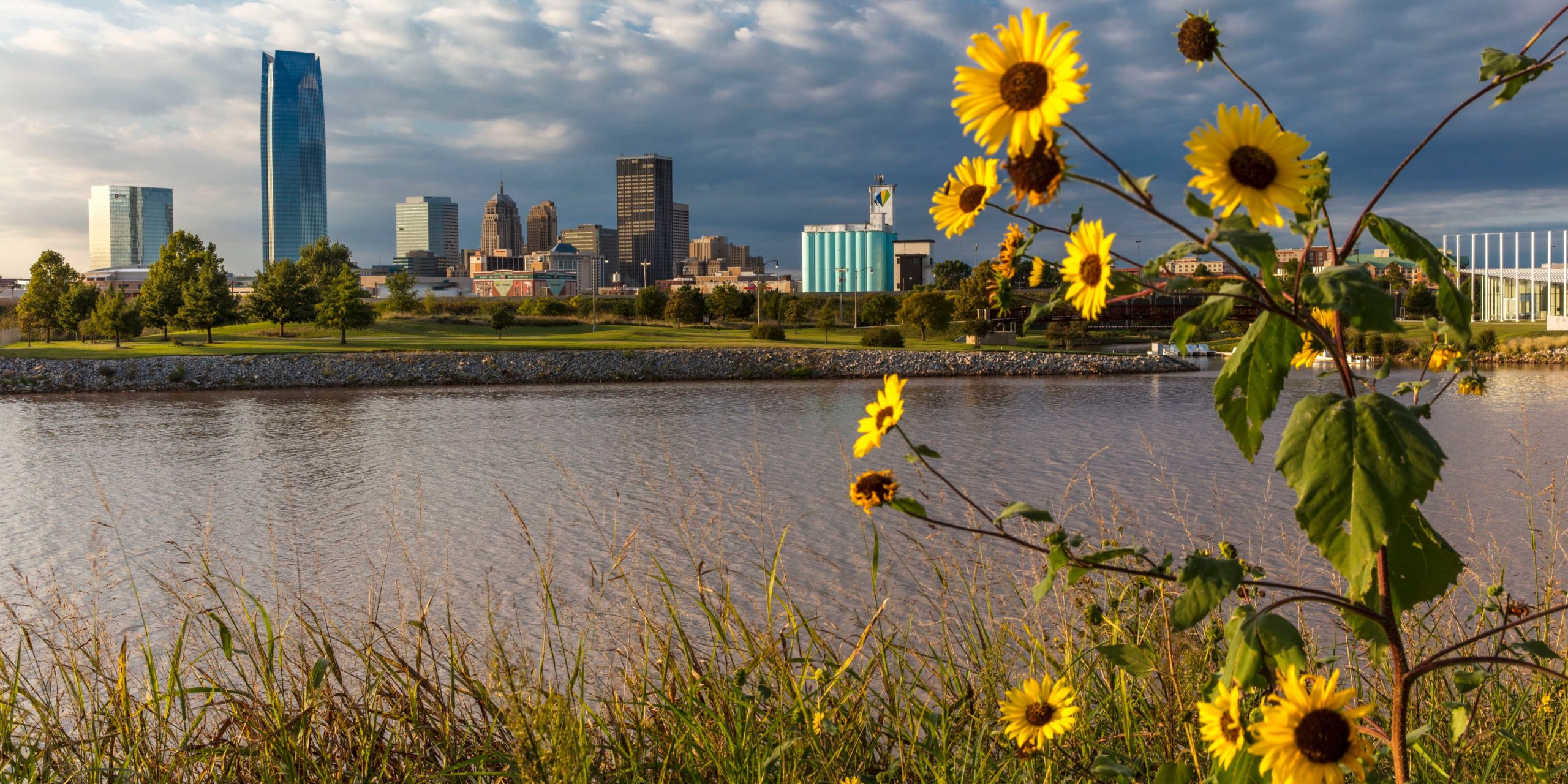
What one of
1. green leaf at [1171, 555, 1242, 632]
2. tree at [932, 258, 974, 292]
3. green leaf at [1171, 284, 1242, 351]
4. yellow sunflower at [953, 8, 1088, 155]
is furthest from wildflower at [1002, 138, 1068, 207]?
tree at [932, 258, 974, 292]

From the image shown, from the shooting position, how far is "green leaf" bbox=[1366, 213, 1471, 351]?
1190 mm

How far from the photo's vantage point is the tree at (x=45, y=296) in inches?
1837

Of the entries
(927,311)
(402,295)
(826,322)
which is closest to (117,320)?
(402,295)

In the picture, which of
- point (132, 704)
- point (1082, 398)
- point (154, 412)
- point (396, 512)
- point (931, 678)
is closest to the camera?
point (132, 704)

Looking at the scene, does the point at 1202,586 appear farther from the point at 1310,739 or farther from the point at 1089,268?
the point at 1089,268

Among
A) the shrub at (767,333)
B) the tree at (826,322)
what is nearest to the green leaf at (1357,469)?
the tree at (826,322)

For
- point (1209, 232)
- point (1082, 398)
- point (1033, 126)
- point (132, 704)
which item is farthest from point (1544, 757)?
point (1082, 398)

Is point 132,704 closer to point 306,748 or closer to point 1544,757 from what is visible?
point 306,748

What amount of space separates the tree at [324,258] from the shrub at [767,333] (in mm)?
29322

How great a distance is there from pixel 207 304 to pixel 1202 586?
48.8 meters

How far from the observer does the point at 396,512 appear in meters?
10.1

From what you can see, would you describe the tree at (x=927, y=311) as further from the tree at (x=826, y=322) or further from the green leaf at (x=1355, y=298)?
the green leaf at (x=1355, y=298)

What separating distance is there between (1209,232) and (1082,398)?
81.3ft

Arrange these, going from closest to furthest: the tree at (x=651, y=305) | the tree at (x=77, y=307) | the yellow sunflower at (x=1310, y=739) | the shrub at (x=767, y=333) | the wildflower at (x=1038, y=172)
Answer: the wildflower at (x=1038, y=172) → the yellow sunflower at (x=1310, y=739) → the tree at (x=77, y=307) → the shrub at (x=767, y=333) → the tree at (x=651, y=305)
